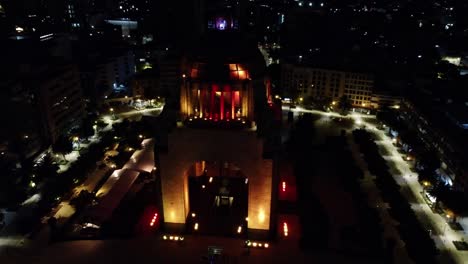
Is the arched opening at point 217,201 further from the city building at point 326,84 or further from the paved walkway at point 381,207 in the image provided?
the city building at point 326,84

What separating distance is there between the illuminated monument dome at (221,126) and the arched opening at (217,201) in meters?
2.03

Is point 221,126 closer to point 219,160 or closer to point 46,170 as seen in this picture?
point 219,160

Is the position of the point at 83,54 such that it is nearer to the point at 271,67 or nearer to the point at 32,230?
the point at 271,67

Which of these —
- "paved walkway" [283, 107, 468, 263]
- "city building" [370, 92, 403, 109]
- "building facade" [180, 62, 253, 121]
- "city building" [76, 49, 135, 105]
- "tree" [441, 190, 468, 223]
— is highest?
"building facade" [180, 62, 253, 121]

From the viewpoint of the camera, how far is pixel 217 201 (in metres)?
47.5

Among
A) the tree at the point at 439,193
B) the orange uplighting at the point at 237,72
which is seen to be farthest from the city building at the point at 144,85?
the tree at the point at 439,193

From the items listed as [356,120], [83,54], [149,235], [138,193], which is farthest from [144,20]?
[149,235]

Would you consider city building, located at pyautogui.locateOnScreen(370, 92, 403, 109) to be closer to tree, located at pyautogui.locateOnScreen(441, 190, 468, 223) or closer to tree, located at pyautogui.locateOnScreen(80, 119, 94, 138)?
tree, located at pyautogui.locateOnScreen(441, 190, 468, 223)

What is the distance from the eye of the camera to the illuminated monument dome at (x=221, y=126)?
39281 mm

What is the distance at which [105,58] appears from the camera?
103312mm

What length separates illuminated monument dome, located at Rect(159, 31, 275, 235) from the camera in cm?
3928

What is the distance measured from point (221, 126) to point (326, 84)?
219 ft

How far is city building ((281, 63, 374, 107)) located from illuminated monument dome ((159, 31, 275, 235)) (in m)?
60.3

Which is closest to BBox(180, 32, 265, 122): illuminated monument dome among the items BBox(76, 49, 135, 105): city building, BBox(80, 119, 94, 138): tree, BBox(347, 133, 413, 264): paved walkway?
BBox(347, 133, 413, 264): paved walkway
